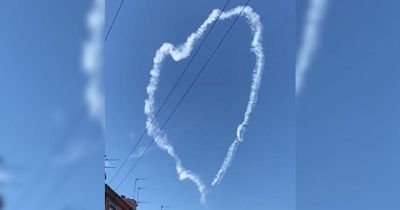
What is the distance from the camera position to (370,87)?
4.26 m

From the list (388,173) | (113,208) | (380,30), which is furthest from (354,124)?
(113,208)

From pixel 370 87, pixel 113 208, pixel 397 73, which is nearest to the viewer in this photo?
pixel 397 73

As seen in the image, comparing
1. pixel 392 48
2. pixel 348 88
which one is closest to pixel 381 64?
pixel 392 48

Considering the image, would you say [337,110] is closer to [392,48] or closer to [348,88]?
[348,88]

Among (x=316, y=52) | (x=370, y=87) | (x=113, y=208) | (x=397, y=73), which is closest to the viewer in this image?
(x=397, y=73)

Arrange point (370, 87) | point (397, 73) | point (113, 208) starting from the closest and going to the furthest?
point (397, 73) → point (370, 87) → point (113, 208)

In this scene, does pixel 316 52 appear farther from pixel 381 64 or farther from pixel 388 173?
pixel 388 173

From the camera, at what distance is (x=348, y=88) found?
4.48 m

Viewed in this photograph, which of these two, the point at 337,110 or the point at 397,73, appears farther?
the point at 337,110

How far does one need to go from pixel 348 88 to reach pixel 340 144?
1.96 feet

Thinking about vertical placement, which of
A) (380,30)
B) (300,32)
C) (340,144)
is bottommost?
(340,144)

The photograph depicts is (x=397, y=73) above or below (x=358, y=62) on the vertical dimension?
below

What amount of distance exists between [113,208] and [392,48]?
3033cm

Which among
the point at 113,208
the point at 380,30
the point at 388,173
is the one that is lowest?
the point at 388,173
